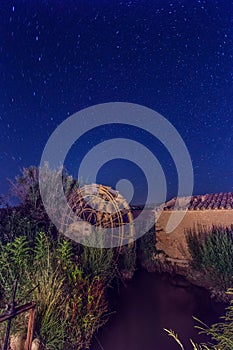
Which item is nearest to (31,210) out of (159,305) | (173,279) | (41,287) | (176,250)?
(41,287)

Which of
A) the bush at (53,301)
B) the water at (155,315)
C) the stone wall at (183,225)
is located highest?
the stone wall at (183,225)

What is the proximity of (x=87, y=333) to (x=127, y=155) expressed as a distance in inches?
240

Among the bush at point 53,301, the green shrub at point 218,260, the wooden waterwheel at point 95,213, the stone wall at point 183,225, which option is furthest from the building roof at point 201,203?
the bush at point 53,301

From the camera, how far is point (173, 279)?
6.68 metres

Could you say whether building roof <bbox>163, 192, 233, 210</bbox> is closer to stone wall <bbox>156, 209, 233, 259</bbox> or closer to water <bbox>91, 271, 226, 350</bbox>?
stone wall <bbox>156, 209, 233, 259</bbox>

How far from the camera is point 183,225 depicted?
794 centimetres

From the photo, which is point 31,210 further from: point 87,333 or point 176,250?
point 176,250

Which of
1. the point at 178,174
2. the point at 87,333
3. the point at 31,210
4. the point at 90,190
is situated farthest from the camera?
the point at 178,174

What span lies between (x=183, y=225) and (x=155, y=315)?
390 centimetres

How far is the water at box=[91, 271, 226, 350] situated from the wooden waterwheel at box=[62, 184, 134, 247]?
4.25ft

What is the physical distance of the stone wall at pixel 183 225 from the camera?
708cm

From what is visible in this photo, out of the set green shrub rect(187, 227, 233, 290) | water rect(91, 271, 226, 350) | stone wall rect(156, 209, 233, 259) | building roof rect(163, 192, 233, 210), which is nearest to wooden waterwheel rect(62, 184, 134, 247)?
water rect(91, 271, 226, 350)

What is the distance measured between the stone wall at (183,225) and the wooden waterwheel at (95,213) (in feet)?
5.91

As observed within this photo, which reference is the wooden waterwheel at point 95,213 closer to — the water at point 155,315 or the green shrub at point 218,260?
the water at point 155,315
